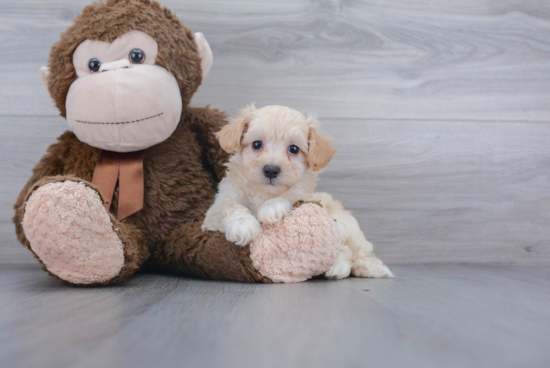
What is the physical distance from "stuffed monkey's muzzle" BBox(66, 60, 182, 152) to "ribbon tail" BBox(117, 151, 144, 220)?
0.05 m

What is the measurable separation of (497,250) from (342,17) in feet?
3.23

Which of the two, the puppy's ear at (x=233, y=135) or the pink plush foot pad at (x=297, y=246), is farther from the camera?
the puppy's ear at (x=233, y=135)

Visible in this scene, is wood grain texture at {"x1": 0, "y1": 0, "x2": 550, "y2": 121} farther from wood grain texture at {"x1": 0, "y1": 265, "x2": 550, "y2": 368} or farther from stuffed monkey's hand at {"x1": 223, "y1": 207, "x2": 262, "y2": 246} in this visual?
wood grain texture at {"x1": 0, "y1": 265, "x2": 550, "y2": 368}

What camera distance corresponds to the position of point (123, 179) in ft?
3.39

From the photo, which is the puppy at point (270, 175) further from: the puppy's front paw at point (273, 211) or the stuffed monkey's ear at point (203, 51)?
the stuffed monkey's ear at point (203, 51)

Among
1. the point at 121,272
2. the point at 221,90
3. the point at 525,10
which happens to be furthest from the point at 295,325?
the point at 525,10

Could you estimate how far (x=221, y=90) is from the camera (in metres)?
1.38

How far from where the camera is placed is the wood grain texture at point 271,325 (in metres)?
0.50

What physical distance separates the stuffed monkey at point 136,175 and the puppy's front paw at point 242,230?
0.06 ft

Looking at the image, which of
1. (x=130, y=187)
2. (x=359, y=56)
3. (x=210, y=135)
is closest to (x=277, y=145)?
(x=210, y=135)

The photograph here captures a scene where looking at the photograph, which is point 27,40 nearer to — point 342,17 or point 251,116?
point 251,116

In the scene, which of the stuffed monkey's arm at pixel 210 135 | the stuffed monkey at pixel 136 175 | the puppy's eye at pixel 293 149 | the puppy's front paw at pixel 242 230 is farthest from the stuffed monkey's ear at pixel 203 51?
the puppy's front paw at pixel 242 230

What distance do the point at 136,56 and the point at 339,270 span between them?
2.36ft

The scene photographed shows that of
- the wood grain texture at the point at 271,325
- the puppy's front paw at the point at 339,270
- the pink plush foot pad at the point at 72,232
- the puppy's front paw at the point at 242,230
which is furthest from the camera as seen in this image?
the puppy's front paw at the point at 339,270
